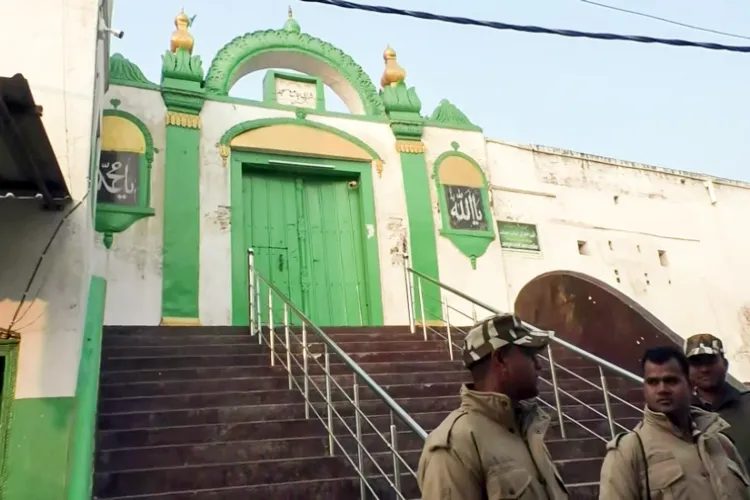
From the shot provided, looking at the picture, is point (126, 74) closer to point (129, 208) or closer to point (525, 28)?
point (129, 208)

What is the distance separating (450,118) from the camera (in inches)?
379

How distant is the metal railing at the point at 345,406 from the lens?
357cm

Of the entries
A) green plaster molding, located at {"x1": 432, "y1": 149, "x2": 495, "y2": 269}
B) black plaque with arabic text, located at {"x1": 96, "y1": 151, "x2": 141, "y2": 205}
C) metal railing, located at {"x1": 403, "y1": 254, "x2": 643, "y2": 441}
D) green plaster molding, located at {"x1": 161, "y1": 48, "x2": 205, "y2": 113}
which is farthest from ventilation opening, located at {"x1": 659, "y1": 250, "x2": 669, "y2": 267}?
black plaque with arabic text, located at {"x1": 96, "y1": 151, "x2": 141, "y2": 205}

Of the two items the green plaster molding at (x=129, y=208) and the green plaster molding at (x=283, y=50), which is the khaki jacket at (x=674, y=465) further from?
the green plaster molding at (x=283, y=50)

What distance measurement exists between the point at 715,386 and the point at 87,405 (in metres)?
3.30

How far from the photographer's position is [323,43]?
9.35 m

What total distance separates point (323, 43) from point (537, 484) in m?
8.59

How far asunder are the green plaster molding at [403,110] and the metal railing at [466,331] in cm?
215

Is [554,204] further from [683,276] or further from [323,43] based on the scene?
[323,43]

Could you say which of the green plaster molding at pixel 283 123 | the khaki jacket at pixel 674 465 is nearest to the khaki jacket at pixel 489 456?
the khaki jacket at pixel 674 465

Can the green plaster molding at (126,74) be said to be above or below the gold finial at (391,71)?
below

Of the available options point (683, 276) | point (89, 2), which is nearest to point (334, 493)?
point (89, 2)

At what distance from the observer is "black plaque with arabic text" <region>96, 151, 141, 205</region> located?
24.3 feet

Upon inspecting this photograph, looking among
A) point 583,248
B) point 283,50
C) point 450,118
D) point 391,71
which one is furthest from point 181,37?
point 583,248
